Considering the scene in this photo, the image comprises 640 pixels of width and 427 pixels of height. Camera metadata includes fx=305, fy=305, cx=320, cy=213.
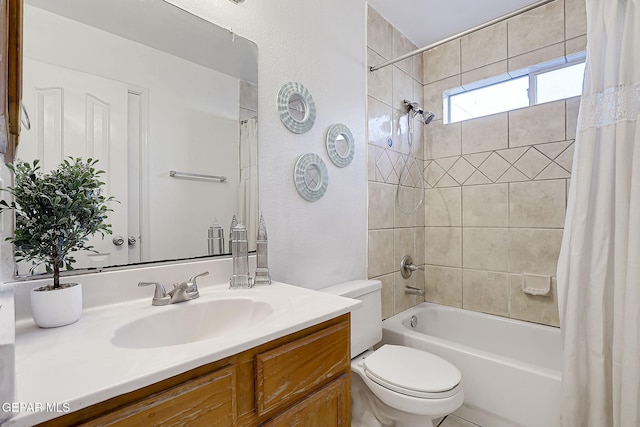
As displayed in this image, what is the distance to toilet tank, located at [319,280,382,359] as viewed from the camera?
5.17ft

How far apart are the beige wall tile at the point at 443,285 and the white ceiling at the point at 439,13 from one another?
70.5 inches

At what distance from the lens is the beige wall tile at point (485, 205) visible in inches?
83.6

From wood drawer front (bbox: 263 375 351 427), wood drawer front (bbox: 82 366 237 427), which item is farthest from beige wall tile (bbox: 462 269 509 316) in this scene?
wood drawer front (bbox: 82 366 237 427)

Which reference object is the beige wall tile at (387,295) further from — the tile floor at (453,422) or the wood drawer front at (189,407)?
the wood drawer front at (189,407)

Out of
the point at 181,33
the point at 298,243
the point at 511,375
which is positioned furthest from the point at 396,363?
the point at 181,33

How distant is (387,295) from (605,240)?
46.1 inches

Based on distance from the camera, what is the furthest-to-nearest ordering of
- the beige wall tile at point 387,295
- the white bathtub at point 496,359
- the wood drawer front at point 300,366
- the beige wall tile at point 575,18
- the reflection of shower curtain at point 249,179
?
the beige wall tile at point 387,295
the beige wall tile at point 575,18
the white bathtub at point 496,359
the reflection of shower curtain at point 249,179
the wood drawer front at point 300,366

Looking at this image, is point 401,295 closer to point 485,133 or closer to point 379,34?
point 485,133

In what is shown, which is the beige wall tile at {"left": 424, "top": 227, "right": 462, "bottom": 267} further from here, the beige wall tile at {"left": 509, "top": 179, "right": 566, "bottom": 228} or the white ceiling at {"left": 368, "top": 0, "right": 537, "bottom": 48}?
the white ceiling at {"left": 368, "top": 0, "right": 537, "bottom": 48}

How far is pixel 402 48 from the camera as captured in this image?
7.48 feet

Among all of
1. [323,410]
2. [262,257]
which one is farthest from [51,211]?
[323,410]

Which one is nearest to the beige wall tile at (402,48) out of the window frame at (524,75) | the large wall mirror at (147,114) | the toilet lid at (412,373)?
the window frame at (524,75)

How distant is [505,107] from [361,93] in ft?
3.58

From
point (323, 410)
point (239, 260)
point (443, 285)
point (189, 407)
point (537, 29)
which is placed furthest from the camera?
point (443, 285)
